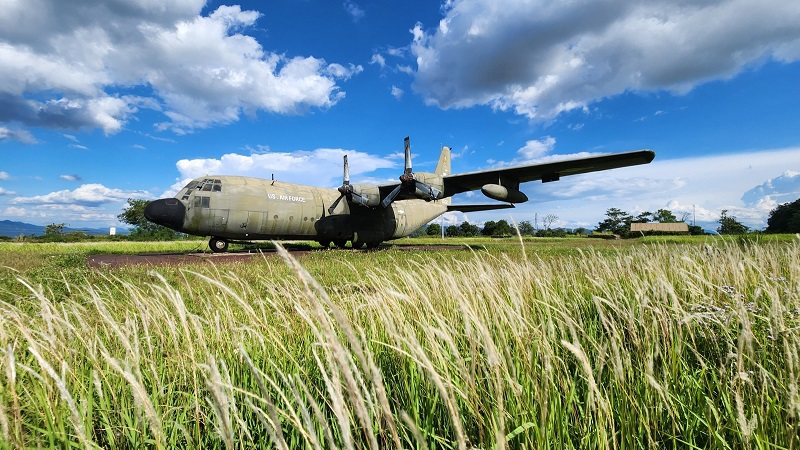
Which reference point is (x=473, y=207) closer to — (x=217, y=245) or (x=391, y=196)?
(x=391, y=196)

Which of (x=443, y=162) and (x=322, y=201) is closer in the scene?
(x=322, y=201)

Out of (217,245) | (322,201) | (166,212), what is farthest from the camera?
(322,201)

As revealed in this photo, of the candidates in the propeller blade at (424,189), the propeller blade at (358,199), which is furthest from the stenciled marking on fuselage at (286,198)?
the propeller blade at (424,189)

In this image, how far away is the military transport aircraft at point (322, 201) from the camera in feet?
50.6

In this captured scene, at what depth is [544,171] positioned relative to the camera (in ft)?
59.8

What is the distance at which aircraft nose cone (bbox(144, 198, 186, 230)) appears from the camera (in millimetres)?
14586

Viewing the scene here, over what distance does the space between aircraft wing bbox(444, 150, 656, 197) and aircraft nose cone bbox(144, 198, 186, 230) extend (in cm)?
1262

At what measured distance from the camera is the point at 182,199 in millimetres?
15266

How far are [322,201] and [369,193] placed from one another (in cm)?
252

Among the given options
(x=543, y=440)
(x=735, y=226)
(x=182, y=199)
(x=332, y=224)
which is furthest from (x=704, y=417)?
(x=735, y=226)

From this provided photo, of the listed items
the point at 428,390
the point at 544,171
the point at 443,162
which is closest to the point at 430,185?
the point at 544,171

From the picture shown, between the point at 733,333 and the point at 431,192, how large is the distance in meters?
16.0

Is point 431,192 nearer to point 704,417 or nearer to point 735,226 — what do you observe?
point 704,417

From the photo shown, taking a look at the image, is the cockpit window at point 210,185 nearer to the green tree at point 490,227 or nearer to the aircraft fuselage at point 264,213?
the aircraft fuselage at point 264,213
